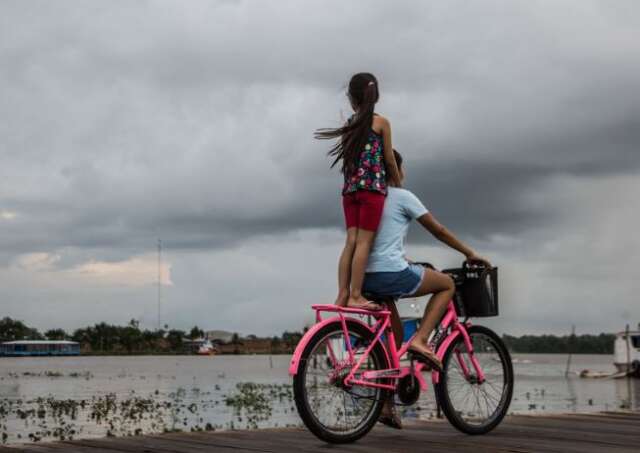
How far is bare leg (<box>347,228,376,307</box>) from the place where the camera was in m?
6.17

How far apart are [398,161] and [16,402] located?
3312 cm

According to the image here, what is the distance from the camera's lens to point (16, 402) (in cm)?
3628

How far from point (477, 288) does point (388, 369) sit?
99 centimetres

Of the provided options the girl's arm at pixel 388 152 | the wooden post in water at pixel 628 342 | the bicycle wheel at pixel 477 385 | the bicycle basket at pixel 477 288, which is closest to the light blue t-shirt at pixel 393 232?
the girl's arm at pixel 388 152

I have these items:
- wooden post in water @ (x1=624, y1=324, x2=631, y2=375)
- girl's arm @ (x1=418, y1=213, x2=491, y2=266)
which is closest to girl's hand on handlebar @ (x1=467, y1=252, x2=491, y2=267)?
girl's arm @ (x1=418, y1=213, x2=491, y2=266)

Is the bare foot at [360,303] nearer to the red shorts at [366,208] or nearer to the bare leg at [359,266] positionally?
the bare leg at [359,266]

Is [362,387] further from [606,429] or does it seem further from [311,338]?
[606,429]

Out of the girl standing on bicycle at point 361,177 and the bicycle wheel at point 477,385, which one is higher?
the girl standing on bicycle at point 361,177

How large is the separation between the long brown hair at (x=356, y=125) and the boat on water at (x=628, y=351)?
62764mm

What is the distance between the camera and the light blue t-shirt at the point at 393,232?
6309 millimetres

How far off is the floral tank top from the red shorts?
0.11 ft

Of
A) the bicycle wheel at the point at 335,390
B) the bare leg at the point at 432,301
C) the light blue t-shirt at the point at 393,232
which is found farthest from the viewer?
the bare leg at the point at 432,301

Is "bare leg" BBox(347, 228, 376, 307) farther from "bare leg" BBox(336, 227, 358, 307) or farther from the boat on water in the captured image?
the boat on water

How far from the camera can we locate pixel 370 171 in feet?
20.5
